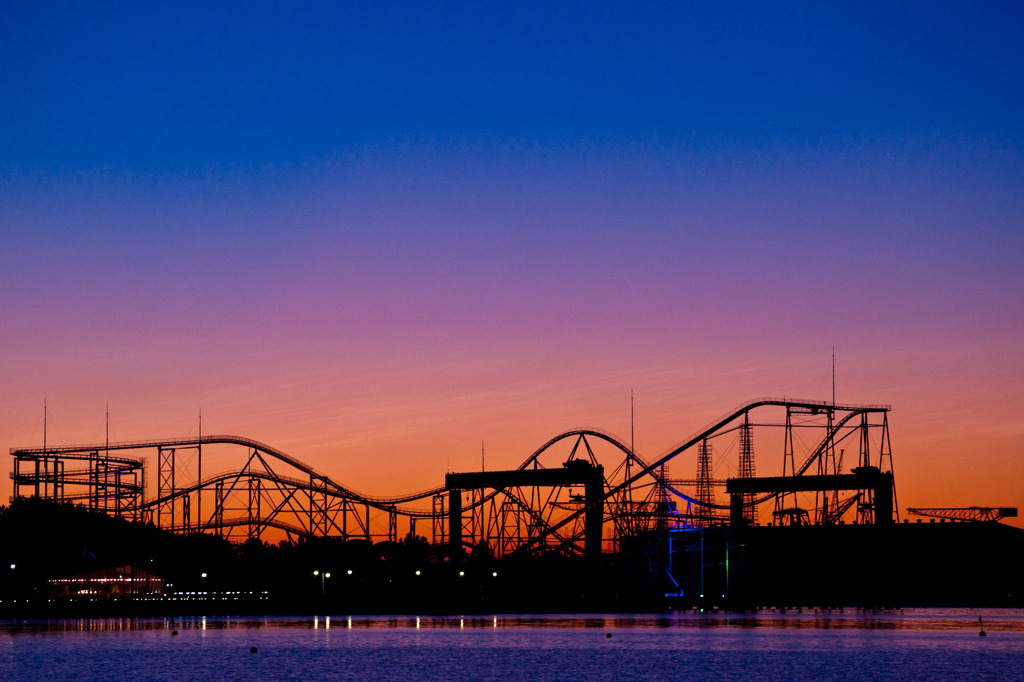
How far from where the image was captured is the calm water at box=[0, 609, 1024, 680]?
50.3 metres

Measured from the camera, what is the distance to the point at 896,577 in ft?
411

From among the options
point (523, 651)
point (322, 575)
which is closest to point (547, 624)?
point (523, 651)

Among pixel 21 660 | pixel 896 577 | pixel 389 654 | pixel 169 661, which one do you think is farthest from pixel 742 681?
pixel 896 577

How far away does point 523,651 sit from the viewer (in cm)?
6119

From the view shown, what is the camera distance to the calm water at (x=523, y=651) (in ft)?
165

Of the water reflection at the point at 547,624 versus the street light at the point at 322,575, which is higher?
the street light at the point at 322,575

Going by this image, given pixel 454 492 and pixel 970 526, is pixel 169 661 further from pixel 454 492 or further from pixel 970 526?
pixel 970 526

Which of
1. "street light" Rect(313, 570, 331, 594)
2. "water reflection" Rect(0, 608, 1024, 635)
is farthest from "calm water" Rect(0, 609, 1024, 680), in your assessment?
"street light" Rect(313, 570, 331, 594)

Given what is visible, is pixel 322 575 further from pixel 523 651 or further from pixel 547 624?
pixel 523 651

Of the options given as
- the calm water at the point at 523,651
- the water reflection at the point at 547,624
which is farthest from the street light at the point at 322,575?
the calm water at the point at 523,651

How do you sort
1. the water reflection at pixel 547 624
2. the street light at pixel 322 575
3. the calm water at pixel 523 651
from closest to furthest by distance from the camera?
1. the calm water at pixel 523 651
2. the water reflection at pixel 547 624
3. the street light at pixel 322 575

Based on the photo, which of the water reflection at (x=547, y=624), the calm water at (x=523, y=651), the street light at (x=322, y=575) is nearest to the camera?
the calm water at (x=523, y=651)

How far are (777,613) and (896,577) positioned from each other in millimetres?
16344

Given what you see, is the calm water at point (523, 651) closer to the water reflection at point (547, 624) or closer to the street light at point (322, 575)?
the water reflection at point (547, 624)
